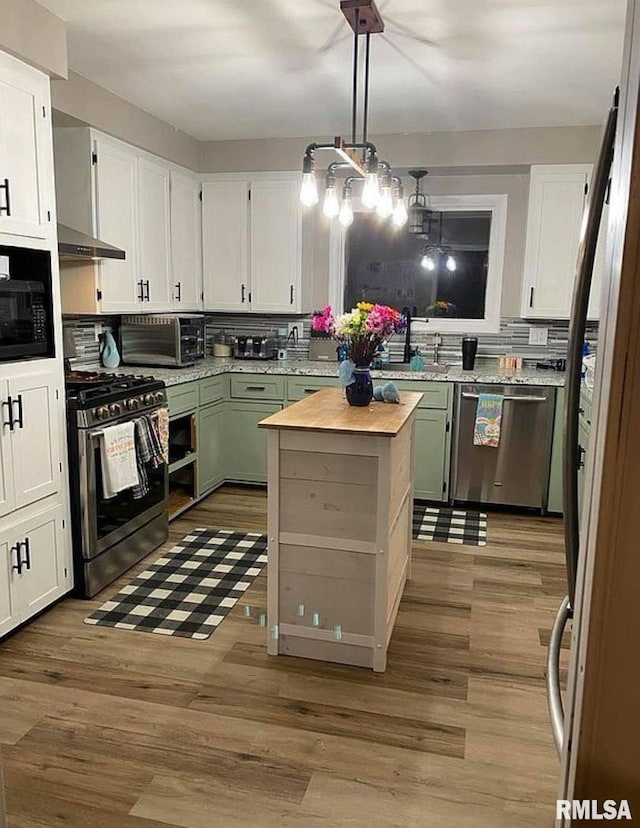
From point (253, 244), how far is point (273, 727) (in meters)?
3.69

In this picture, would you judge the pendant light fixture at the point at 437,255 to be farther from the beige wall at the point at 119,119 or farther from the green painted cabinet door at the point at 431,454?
the beige wall at the point at 119,119

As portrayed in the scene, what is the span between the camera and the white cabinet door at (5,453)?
2701 mm

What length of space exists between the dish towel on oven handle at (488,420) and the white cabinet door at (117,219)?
238cm

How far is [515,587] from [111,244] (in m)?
3.03

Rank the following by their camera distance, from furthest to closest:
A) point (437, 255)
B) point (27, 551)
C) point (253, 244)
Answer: point (437, 255)
point (253, 244)
point (27, 551)

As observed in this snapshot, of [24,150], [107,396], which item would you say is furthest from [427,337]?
[24,150]

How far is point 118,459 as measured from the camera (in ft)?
10.9

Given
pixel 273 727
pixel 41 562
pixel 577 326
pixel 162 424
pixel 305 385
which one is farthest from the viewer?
pixel 305 385

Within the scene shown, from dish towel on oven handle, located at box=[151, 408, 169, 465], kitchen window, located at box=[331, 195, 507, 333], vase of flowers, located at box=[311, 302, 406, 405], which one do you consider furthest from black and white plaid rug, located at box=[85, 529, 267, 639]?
kitchen window, located at box=[331, 195, 507, 333]

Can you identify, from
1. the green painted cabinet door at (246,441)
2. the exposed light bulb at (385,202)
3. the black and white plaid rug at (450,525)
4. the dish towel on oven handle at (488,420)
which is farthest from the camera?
the green painted cabinet door at (246,441)

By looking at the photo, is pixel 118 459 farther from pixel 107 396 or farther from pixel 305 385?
pixel 305 385

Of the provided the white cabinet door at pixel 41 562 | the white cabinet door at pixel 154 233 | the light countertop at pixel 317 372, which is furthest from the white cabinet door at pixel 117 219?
the white cabinet door at pixel 41 562

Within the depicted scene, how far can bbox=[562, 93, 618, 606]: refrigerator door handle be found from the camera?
0.91 m

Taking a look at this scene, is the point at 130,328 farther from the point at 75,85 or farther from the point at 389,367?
the point at 389,367
